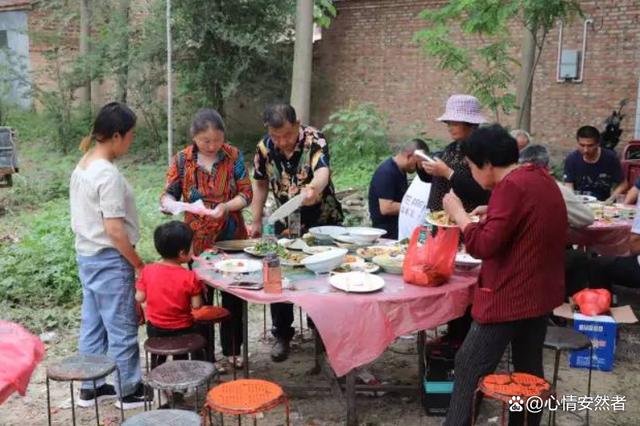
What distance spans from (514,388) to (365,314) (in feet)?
2.43

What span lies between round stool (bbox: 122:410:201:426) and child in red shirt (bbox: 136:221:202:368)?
106cm

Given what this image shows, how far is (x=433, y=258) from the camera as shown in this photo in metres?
3.09

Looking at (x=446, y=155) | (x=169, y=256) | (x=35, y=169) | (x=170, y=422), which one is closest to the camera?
(x=170, y=422)

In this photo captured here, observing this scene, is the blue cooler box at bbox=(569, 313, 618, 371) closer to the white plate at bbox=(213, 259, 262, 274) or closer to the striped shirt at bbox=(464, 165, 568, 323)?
the striped shirt at bbox=(464, 165, 568, 323)

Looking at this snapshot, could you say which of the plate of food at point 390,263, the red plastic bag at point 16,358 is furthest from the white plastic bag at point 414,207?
the red plastic bag at point 16,358

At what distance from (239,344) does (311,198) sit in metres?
1.24

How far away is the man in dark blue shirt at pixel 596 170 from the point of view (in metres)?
6.14

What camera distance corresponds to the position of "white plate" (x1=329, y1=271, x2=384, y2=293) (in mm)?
3073

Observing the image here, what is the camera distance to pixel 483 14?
7621 millimetres

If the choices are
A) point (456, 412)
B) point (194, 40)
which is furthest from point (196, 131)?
point (194, 40)

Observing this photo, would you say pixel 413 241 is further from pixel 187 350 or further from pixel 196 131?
pixel 196 131

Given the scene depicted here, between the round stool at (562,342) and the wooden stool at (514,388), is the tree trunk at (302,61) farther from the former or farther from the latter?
the wooden stool at (514,388)

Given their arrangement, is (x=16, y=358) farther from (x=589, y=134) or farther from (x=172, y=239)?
(x=589, y=134)

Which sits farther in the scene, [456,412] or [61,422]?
[61,422]
